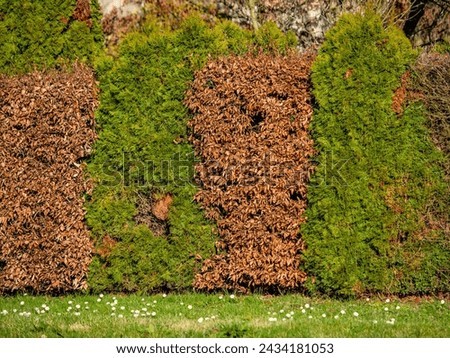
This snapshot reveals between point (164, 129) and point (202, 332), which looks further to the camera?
point (164, 129)

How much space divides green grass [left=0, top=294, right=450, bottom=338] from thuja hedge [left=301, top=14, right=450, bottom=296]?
415mm

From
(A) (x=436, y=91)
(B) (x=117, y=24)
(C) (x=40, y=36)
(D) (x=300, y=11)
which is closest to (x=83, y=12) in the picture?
(C) (x=40, y=36)

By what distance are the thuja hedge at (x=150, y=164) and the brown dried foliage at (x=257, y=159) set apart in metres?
0.26

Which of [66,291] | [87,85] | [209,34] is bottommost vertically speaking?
[66,291]

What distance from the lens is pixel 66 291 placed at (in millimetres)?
7660

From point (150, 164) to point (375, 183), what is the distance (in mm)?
2891

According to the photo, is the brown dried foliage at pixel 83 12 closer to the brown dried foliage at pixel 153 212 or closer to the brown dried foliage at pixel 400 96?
the brown dried foliage at pixel 153 212

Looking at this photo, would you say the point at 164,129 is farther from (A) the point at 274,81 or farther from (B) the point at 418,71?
(B) the point at 418,71

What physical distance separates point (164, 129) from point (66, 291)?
8.30ft

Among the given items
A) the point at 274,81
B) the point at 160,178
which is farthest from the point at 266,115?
the point at 160,178

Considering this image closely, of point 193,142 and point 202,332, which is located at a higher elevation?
point 193,142

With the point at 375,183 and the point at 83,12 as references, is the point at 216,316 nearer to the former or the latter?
the point at 375,183

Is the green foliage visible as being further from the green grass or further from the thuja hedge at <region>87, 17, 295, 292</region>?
the green grass

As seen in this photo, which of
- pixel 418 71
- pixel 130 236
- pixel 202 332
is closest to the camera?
pixel 202 332
